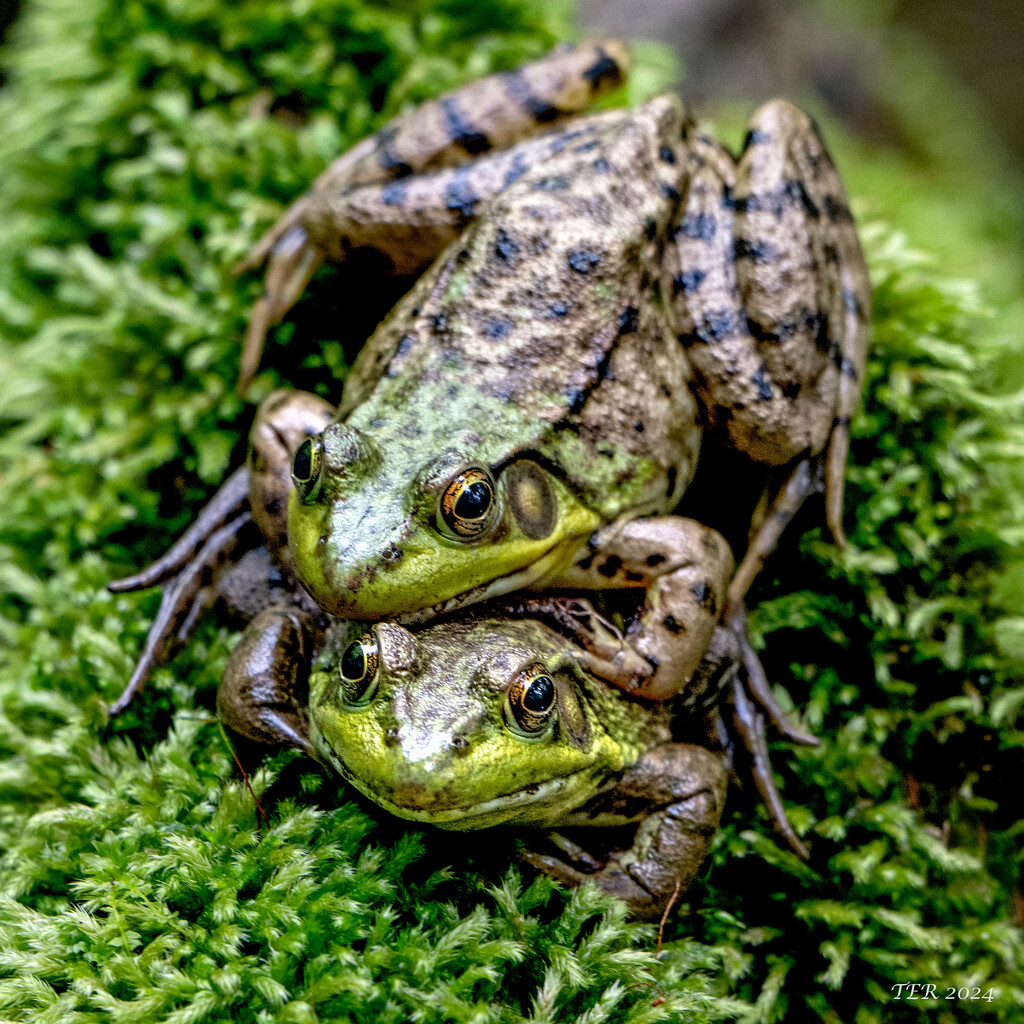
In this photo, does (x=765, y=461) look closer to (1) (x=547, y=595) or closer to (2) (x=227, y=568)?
(1) (x=547, y=595)

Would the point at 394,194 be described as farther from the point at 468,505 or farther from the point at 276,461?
the point at 468,505

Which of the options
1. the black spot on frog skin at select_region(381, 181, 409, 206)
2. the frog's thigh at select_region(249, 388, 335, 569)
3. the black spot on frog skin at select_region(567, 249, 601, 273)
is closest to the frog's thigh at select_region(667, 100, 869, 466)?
the black spot on frog skin at select_region(567, 249, 601, 273)

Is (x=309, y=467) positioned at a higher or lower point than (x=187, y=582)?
higher

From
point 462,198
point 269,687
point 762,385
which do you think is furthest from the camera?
point 462,198

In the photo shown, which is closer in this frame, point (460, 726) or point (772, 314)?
point (460, 726)

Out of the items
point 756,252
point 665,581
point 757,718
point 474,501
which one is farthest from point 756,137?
point 757,718

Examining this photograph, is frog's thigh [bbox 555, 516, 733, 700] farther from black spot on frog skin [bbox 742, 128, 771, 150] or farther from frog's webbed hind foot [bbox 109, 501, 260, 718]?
black spot on frog skin [bbox 742, 128, 771, 150]
